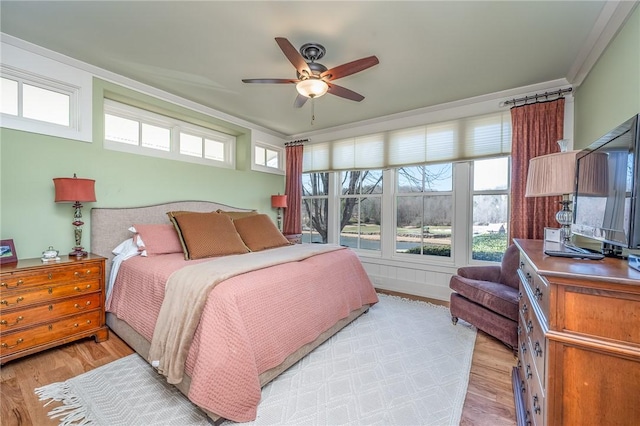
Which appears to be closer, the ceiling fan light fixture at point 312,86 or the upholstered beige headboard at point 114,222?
the ceiling fan light fixture at point 312,86

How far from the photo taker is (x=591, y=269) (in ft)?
3.22

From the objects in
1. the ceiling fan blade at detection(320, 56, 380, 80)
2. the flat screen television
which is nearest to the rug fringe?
the ceiling fan blade at detection(320, 56, 380, 80)

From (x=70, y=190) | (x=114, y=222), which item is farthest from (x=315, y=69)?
(x=114, y=222)

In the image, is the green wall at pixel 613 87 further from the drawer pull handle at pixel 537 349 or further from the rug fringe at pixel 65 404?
the rug fringe at pixel 65 404

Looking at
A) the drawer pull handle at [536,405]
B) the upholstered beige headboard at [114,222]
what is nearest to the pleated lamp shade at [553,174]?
the drawer pull handle at [536,405]

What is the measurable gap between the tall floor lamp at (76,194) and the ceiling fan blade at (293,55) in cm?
215

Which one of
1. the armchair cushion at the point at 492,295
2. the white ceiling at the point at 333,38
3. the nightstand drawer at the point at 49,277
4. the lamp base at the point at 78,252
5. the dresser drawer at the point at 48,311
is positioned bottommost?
the dresser drawer at the point at 48,311

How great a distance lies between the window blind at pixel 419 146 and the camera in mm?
3154

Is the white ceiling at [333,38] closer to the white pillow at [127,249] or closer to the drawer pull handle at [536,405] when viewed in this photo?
the white pillow at [127,249]

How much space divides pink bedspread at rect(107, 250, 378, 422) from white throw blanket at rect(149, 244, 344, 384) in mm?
56

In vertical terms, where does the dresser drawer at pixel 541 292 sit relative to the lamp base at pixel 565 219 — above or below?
below

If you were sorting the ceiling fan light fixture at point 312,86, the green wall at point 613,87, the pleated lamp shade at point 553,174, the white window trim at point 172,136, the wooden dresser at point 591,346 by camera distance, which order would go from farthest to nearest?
1. the white window trim at point 172,136
2. the ceiling fan light fixture at point 312,86
3. the pleated lamp shade at point 553,174
4. the green wall at point 613,87
5. the wooden dresser at point 591,346

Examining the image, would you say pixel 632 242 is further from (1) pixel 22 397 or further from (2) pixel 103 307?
(2) pixel 103 307

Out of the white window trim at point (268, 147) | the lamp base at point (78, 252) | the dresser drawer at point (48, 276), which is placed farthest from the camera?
the white window trim at point (268, 147)
